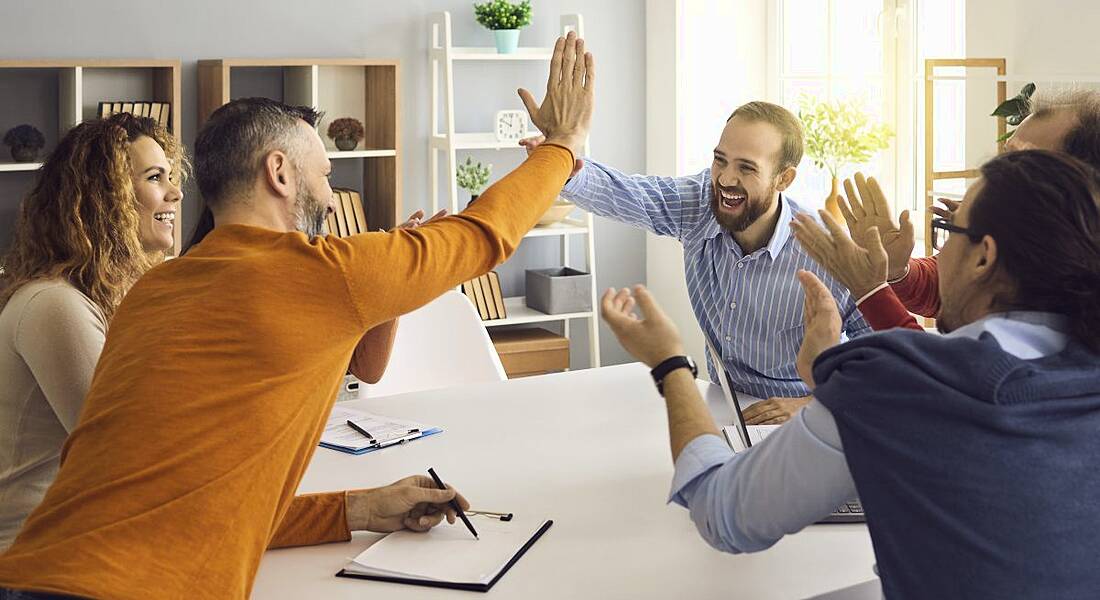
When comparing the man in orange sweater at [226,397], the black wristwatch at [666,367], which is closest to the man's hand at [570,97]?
the man in orange sweater at [226,397]

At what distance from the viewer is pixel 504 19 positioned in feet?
16.4

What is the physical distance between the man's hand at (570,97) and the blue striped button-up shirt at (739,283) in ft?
2.66

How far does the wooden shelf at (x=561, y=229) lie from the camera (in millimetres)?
5117

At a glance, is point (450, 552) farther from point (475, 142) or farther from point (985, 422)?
point (475, 142)

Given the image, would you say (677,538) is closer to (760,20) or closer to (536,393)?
(536,393)

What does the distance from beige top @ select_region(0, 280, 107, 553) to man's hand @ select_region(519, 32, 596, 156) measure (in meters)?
0.91

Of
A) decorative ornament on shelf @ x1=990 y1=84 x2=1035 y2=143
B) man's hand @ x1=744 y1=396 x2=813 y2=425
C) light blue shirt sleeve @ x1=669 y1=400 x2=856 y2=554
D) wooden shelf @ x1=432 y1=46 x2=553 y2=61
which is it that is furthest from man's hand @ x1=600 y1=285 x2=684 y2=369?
wooden shelf @ x1=432 y1=46 x2=553 y2=61

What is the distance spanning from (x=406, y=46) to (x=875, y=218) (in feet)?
10.4

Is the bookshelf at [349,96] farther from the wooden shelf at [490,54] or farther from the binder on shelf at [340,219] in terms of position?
the wooden shelf at [490,54]

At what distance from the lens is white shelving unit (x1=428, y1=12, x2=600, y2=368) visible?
493cm

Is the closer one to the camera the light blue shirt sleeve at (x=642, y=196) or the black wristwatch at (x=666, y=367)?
the black wristwatch at (x=666, y=367)

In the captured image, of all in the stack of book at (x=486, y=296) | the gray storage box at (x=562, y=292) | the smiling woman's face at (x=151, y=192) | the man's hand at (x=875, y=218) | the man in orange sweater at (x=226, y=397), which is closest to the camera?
the man in orange sweater at (x=226, y=397)

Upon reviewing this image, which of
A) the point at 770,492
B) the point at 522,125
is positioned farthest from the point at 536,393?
the point at 522,125

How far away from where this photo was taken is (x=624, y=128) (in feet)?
18.3
